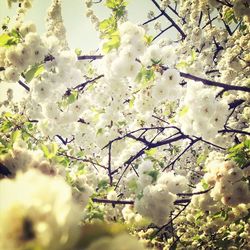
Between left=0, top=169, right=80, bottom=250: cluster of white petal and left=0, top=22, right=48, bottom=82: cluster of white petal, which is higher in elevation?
left=0, top=22, right=48, bottom=82: cluster of white petal

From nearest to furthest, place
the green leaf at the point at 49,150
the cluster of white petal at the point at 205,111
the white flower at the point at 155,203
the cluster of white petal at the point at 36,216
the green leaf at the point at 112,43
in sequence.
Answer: the cluster of white petal at the point at 36,216 → the green leaf at the point at 49,150 → the white flower at the point at 155,203 → the green leaf at the point at 112,43 → the cluster of white petal at the point at 205,111

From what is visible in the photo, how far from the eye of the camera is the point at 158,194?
4293 mm

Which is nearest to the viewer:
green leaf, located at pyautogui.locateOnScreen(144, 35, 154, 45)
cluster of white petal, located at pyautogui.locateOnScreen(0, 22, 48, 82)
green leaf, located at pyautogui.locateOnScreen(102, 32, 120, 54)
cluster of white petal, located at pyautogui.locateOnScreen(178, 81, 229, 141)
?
cluster of white petal, located at pyautogui.locateOnScreen(0, 22, 48, 82)

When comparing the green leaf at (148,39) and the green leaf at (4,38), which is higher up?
the green leaf at (4,38)

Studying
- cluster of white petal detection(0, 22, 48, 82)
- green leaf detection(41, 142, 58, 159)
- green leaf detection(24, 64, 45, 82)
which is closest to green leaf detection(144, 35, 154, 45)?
cluster of white petal detection(0, 22, 48, 82)

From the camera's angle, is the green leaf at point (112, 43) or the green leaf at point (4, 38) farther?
the green leaf at point (112, 43)

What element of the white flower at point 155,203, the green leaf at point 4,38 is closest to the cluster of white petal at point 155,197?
the white flower at point 155,203

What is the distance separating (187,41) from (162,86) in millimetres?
8579

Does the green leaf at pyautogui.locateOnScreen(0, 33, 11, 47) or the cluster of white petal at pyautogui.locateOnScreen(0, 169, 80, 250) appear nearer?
the cluster of white petal at pyautogui.locateOnScreen(0, 169, 80, 250)

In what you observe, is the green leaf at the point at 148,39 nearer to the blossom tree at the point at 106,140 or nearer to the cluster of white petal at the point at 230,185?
the blossom tree at the point at 106,140

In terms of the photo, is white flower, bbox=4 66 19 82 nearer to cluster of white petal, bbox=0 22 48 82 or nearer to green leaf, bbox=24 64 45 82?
cluster of white petal, bbox=0 22 48 82

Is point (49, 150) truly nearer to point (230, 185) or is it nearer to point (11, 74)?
point (11, 74)

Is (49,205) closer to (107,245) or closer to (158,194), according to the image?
(107,245)

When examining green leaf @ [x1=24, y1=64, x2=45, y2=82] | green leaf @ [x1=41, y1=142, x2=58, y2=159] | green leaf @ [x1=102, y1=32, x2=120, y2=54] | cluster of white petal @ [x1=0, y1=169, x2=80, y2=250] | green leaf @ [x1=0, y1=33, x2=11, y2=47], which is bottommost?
cluster of white petal @ [x1=0, y1=169, x2=80, y2=250]
